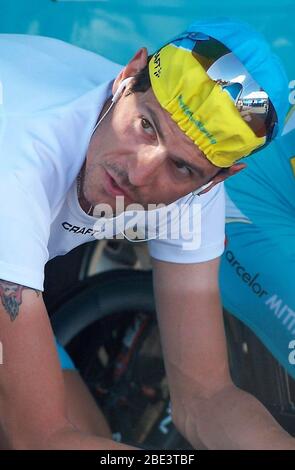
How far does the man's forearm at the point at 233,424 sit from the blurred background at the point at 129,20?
0.75m

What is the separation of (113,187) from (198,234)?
33cm

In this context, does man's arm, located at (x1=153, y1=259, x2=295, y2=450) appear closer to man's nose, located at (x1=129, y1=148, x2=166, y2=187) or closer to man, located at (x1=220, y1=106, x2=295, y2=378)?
man, located at (x1=220, y1=106, x2=295, y2=378)

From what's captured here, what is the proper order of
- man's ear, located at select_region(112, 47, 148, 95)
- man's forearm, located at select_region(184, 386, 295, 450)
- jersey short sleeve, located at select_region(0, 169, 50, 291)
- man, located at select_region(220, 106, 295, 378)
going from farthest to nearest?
man, located at select_region(220, 106, 295, 378) → man's forearm, located at select_region(184, 386, 295, 450) → man's ear, located at select_region(112, 47, 148, 95) → jersey short sleeve, located at select_region(0, 169, 50, 291)

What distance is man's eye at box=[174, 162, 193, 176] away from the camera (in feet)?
4.76

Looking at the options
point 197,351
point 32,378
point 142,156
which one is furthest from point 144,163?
point 197,351

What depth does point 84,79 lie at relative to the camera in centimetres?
164

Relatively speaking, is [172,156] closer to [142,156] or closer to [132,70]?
[142,156]

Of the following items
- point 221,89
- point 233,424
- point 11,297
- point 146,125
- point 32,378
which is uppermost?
point 221,89

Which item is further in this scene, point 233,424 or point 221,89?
point 233,424

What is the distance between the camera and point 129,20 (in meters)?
1.90

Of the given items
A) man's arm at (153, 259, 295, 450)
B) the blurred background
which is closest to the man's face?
man's arm at (153, 259, 295, 450)

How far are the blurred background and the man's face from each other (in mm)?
483
